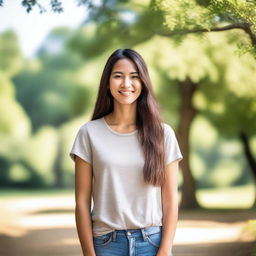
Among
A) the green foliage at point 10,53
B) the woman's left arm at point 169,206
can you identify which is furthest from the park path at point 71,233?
the woman's left arm at point 169,206

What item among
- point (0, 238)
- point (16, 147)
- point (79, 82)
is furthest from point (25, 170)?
point (0, 238)

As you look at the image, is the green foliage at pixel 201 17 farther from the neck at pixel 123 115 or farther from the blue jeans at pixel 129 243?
the blue jeans at pixel 129 243

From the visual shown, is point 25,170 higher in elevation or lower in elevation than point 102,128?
lower

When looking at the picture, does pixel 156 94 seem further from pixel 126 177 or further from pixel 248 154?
pixel 126 177

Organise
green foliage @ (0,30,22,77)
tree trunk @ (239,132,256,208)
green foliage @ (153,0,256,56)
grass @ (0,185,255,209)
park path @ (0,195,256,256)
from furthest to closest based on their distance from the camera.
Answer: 1. grass @ (0,185,255,209)
2. green foliage @ (0,30,22,77)
3. tree trunk @ (239,132,256,208)
4. park path @ (0,195,256,256)
5. green foliage @ (153,0,256,56)

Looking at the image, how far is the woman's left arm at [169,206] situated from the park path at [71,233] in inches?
158

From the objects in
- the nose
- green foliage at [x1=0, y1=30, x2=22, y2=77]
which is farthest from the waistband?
green foliage at [x1=0, y1=30, x2=22, y2=77]

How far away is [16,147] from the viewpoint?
15.5 meters

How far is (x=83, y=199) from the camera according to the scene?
6.54 ft

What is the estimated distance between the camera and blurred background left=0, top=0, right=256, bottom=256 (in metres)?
5.84

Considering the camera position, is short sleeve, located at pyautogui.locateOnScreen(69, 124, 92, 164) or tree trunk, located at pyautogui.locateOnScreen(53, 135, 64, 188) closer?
short sleeve, located at pyautogui.locateOnScreen(69, 124, 92, 164)

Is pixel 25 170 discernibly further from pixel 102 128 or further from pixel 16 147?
pixel 102 128

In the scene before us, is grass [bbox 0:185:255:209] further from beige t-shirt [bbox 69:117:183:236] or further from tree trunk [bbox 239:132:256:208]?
beige t-shirt [bbox 69:117:183:236]

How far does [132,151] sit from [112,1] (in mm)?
7317
